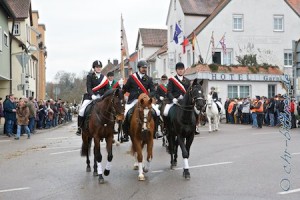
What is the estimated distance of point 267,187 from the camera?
27.2 feet

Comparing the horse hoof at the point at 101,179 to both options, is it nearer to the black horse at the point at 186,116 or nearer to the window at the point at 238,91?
the black horse at the point at 186,116

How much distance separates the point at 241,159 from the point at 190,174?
275cm

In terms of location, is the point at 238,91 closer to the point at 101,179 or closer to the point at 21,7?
the point at 21,7

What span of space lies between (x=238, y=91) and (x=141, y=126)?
3004 cm

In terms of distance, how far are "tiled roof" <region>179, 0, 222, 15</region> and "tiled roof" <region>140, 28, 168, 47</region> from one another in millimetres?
15035

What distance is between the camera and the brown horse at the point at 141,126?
29.6 ft

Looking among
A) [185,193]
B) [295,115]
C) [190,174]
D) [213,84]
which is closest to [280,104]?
[295,115]

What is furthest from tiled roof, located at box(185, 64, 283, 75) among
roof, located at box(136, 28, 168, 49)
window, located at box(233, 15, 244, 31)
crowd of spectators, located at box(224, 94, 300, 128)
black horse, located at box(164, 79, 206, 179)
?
black horse, located at box(164, 79, 206, 179)

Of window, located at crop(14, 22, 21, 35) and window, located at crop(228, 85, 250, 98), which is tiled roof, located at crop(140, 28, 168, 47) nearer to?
window, located at crop(228, 85, 250, 98)

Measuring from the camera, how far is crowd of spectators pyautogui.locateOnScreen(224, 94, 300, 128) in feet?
80.8

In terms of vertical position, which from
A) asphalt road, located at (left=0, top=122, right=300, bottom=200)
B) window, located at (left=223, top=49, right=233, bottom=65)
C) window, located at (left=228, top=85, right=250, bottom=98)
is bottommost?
asphalt road, located at (left=0, top=122, right=300, bottom=200)

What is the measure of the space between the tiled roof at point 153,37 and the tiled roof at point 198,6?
15.0m

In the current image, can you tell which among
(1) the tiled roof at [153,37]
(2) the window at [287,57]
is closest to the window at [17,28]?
(1) the tiled roof at [153,37]

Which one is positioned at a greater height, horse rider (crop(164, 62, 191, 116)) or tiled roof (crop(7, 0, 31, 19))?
tiled roof (crop(7, 0, 31, 19))
